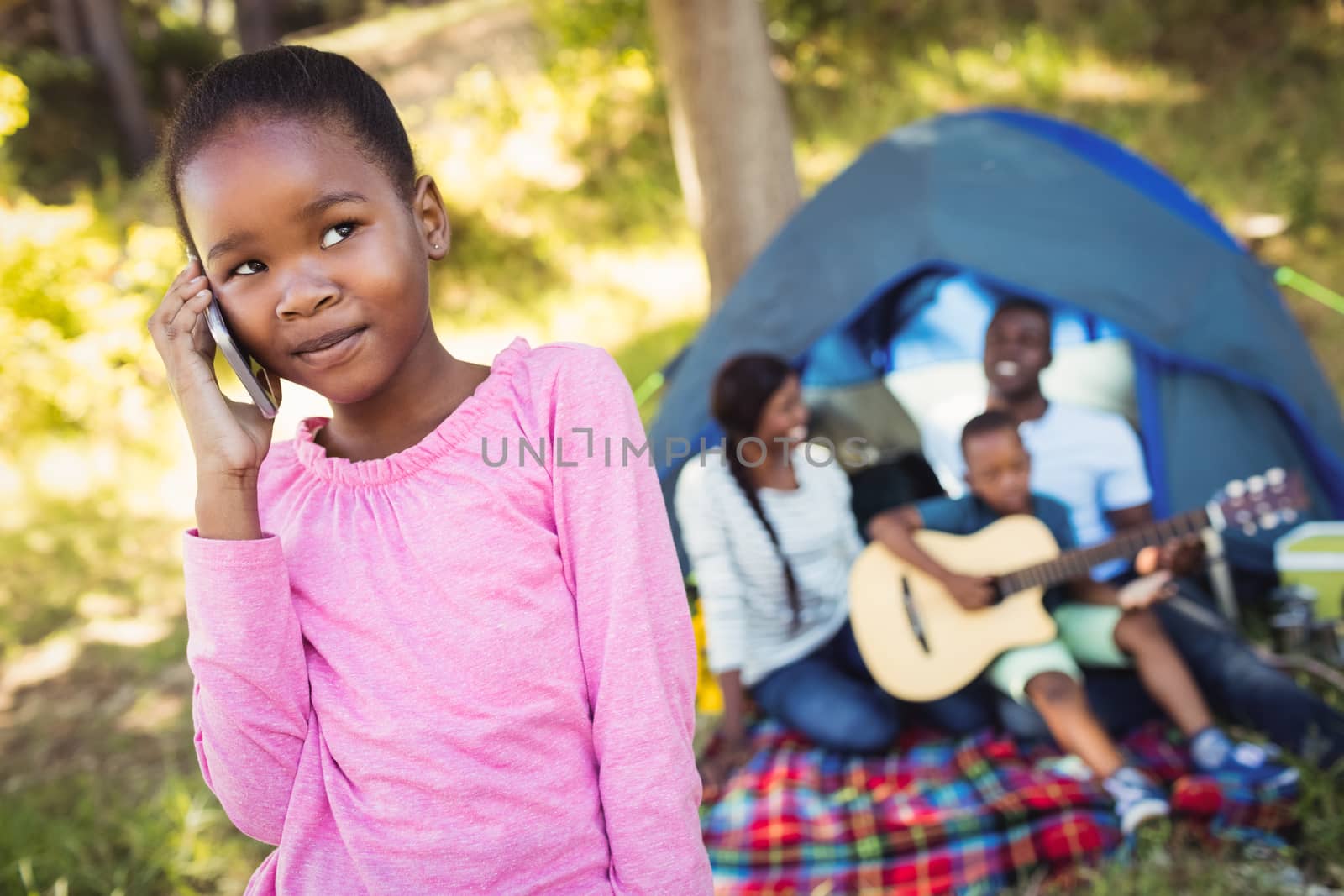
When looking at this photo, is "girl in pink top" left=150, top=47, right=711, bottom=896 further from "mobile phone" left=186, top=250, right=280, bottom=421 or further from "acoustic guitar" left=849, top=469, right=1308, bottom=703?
"acoustic guitar" left=849, top=469, right=1308, bottom=703

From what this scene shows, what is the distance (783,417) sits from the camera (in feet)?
8.40

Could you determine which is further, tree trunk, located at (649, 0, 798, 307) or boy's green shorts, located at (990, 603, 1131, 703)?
tree trunk, located at (649, 0, 798, 307)

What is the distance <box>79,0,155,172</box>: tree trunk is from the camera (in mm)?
7305

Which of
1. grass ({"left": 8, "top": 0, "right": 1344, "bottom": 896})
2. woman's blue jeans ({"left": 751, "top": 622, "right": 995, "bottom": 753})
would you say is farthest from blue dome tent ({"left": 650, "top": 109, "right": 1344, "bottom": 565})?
grass ({"left": 8, "top": 0, "right": 1344, "bottom": 896})

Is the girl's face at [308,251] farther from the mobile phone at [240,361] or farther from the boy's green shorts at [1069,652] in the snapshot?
the boy's green shorts at [1069,652]

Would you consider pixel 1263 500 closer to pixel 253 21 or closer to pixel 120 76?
pixel 120 76

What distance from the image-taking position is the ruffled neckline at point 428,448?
1.08 m

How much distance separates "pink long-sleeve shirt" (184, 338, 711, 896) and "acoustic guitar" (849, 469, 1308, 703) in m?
1.49

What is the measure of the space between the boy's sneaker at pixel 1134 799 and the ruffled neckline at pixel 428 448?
158 cm

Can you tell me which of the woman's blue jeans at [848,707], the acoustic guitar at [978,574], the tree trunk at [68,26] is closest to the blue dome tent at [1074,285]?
the acoustic guitar at [978,574]

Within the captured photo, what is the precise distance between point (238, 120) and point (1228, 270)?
2.52 m

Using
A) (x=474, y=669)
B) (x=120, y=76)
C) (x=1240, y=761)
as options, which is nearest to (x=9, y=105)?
(x=120, y=76)

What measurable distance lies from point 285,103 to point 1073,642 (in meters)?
2.15

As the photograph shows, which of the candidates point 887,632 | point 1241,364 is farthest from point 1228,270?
point 887,632
